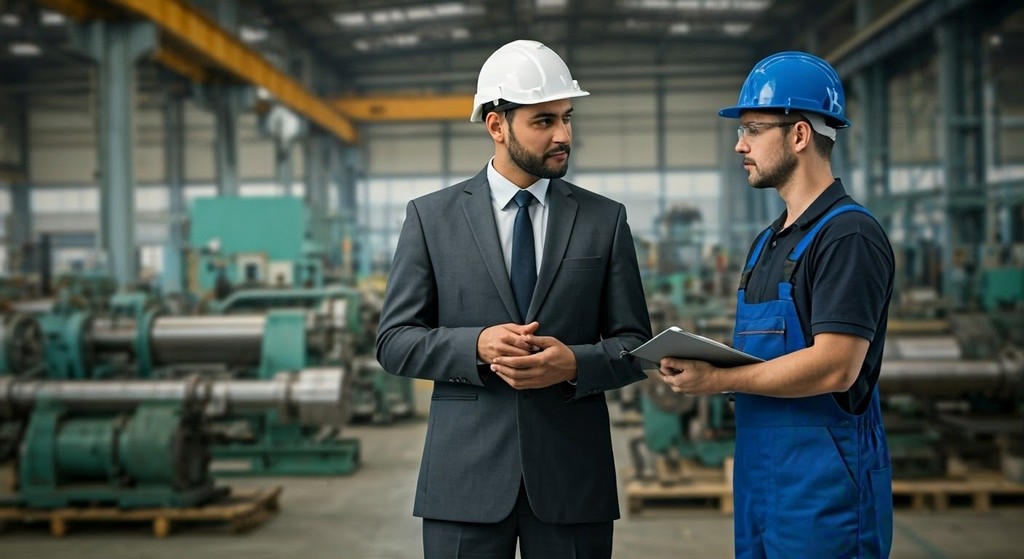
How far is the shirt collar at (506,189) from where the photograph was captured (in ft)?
6.64

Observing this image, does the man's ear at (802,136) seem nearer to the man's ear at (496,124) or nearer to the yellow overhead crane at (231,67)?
the man's ear at (496,124)

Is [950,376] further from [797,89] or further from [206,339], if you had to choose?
[206,339]

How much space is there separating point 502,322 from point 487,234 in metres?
0.18

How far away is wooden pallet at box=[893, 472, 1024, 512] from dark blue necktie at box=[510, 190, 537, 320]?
451 centimetres

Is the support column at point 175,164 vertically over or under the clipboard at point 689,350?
over

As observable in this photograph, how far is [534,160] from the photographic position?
76.8 inches

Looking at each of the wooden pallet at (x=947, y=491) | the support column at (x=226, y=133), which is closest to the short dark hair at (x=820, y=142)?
the wooden pallet at (x=947, y=491)

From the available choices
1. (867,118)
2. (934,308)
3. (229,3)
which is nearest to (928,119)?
(867,118)

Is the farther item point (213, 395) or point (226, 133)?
point (226, 133)

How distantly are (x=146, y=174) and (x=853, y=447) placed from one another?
83.2ft

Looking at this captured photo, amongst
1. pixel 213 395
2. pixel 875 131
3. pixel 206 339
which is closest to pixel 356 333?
pixel 206 339

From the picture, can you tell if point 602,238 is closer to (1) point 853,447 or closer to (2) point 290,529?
(1) point 853,447

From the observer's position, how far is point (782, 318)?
1823 millimetres

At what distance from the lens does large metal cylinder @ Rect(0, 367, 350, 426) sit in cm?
558
